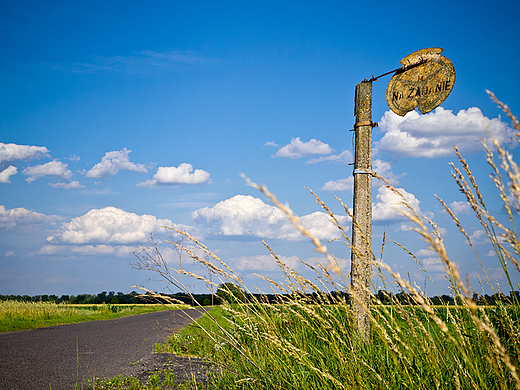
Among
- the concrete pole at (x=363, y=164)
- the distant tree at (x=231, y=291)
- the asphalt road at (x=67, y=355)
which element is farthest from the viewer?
the asphalt road at (x=67, y=355)

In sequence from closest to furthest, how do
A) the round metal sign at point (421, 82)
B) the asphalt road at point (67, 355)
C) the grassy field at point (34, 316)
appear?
the round metal sign at point (421, 82)
the asphalt road at point (67, 355)
the grassy field at point (34, 316)

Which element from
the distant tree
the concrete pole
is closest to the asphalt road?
the distant tree

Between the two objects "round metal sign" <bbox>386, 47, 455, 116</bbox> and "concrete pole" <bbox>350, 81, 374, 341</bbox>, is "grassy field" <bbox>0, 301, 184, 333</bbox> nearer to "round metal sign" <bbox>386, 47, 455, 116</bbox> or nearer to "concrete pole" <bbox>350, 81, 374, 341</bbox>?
"concrete pole" <bbox>350, 81, 374, 341</bbox>

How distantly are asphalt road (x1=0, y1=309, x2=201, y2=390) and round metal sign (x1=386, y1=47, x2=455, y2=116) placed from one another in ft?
11.1

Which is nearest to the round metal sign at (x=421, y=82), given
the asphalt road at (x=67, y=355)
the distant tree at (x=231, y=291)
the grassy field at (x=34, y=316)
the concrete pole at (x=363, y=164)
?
the concrete pole at (x=363, y=164)

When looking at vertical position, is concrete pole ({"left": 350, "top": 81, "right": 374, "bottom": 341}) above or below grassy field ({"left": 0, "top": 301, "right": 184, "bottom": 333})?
above

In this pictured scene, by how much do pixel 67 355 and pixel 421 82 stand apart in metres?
7.89

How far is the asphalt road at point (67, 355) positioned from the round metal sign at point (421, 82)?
11.1 ft

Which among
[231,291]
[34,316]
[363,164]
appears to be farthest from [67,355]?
[34,316]

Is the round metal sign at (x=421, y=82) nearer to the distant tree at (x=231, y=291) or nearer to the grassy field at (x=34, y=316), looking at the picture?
the distant tree at (x=231, y=291)

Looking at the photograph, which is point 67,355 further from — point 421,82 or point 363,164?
point 421,82

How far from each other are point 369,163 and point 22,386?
5.60m

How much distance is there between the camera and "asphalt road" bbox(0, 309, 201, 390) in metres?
5.09

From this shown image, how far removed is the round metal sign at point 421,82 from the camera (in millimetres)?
3725
